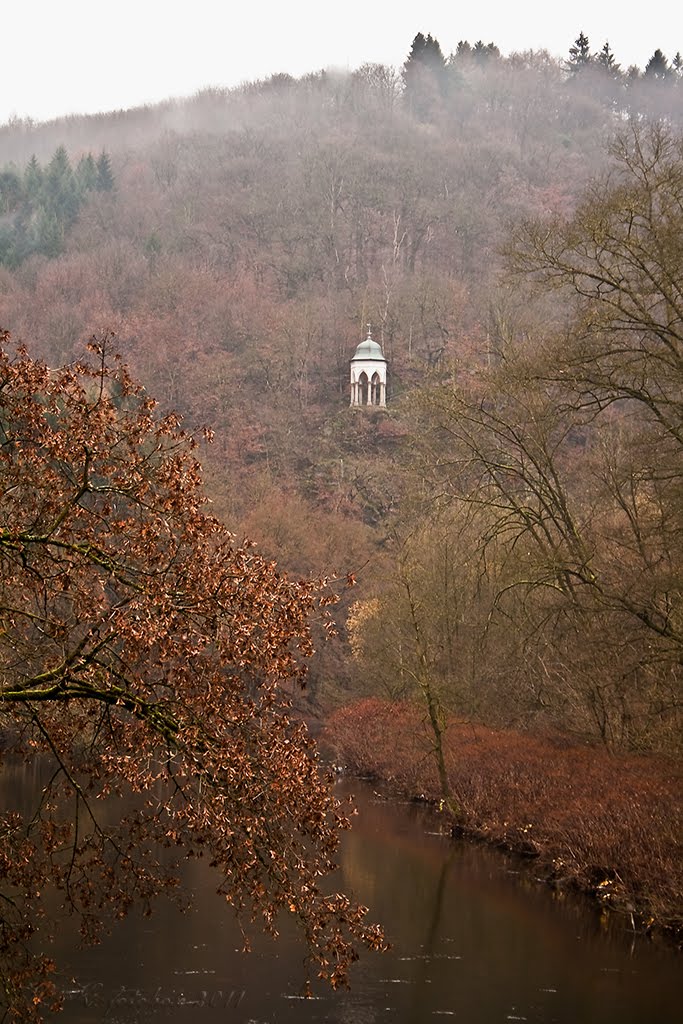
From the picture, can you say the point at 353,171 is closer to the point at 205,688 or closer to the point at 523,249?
the point at 523,249

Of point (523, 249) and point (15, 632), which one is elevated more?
point (523, 249)

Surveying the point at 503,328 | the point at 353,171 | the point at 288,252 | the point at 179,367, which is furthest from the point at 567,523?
the point at 353,171

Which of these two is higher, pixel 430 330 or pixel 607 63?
pixel 607 63

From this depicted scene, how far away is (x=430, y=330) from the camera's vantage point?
87812 millimetres

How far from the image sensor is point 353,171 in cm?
11069

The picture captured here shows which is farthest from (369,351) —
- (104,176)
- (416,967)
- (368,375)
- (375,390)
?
(416,967)

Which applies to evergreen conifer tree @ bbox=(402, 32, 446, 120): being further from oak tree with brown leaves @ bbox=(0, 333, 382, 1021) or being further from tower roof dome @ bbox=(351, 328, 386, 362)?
oak tree with brown leaves @ bbox=(0, 333, 382, 1021)

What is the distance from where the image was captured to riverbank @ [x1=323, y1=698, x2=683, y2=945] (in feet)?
67.1

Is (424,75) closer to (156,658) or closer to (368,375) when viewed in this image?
(368,375)

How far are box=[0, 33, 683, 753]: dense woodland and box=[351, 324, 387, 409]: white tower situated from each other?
156cm

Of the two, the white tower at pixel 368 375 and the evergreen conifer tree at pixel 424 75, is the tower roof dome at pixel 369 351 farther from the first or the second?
the evergreen conifer tree at pixel 424 75

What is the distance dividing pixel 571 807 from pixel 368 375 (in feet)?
195

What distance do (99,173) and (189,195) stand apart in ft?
31.0

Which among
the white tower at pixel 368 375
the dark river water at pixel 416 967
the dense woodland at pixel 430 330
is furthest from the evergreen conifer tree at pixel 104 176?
the dark river water at pixel 416 967
